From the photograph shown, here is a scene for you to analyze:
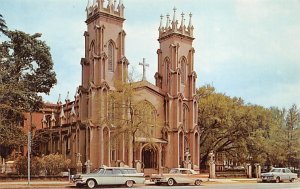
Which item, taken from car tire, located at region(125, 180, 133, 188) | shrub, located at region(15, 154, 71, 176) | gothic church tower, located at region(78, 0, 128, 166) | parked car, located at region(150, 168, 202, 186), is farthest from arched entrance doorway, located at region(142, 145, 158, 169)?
car tire, located at region(125, 180, 133, 188)

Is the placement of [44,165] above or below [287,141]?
below

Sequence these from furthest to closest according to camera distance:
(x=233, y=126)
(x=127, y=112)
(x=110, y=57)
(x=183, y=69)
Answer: (x=183, y=69)
(x=233, y=126)
(x=110, y=57)
(x=127, y=112)

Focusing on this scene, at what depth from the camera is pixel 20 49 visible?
47781 mm

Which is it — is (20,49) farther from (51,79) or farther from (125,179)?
(125,179)

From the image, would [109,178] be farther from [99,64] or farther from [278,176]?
[99,64]

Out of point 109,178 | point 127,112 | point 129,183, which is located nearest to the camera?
point 109,178

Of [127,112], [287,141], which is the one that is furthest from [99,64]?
[287,141]

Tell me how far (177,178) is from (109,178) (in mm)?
5938

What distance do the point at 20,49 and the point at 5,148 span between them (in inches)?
395

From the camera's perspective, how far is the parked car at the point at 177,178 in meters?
34.3

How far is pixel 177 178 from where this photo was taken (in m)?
34.6

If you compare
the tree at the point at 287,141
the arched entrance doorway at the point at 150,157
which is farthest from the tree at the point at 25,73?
the tree at the point at 287,141

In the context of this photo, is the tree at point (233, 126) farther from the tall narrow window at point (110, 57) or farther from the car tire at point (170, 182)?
the car tire at point (170, 182)

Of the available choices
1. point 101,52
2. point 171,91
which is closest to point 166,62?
point 171,91
